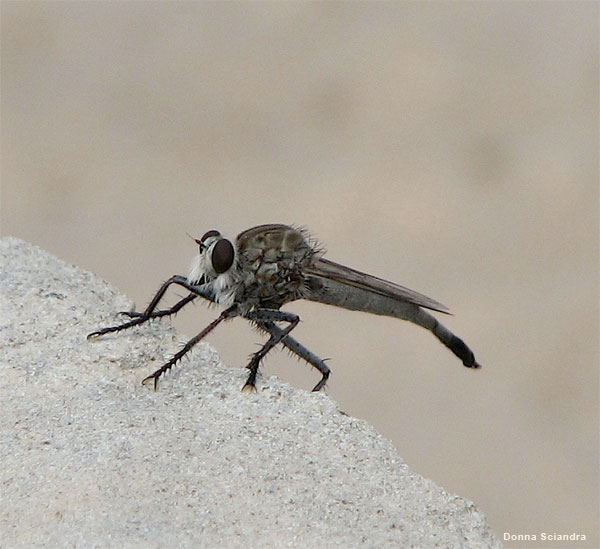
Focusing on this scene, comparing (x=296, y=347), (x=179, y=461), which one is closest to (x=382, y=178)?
(x=296, y=347)

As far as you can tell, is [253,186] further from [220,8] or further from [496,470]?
[496,470]

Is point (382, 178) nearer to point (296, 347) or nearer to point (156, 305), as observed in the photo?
point (296, 347)

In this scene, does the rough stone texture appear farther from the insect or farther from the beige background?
the beige background

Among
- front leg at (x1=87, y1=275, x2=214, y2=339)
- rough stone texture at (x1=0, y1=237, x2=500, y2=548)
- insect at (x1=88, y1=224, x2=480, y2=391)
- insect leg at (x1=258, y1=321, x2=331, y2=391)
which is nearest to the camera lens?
rough stone texture at (x1=0, y1=237, x2=500, y2=548)

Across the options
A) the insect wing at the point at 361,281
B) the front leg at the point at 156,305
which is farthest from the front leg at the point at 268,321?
the insect wing at the point at 361,281

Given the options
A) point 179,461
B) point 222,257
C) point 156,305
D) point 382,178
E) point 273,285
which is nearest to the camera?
point 179,461

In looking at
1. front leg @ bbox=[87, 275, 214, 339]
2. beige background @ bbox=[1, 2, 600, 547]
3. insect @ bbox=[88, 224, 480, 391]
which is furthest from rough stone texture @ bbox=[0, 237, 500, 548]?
beige background @ bbox=[1, 2, 600, 547]
